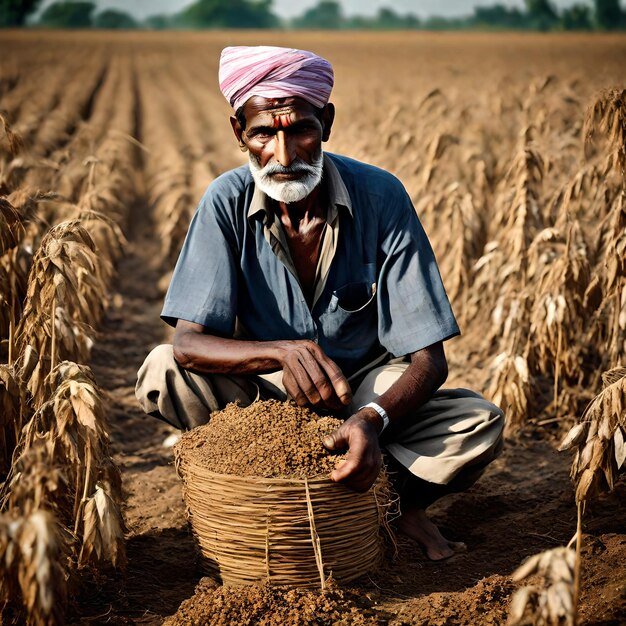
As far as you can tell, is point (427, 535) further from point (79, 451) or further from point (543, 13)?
point (543, 13)

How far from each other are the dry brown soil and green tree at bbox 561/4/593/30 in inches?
3127

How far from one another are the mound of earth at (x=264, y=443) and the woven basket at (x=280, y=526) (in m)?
0.04

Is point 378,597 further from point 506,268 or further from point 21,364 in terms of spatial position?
point 506,268

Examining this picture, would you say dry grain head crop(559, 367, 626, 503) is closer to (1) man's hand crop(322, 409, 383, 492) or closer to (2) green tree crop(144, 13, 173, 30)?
(1) man's hand crop(322, 409, 383, 492)

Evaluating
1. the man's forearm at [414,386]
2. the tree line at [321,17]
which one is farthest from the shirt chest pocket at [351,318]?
the tree line at [321,17]

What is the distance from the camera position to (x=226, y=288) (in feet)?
8.61

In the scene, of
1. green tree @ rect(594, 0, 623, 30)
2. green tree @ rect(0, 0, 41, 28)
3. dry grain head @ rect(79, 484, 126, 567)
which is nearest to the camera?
dry grain head @ rect(79, 484, 126, 567)

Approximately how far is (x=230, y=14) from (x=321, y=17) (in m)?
25.5

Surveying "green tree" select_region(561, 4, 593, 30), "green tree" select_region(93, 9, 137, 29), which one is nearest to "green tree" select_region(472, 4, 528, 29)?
"green tree" select_region(561, 4, 593, 30)

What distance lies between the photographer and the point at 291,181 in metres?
2.63

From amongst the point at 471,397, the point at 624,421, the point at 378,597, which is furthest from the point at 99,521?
the point at 624,421

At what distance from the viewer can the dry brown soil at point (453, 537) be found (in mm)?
2236

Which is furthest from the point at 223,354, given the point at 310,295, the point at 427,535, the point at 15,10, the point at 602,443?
the point at 15,10

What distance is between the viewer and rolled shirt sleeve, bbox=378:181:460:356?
2.62m
